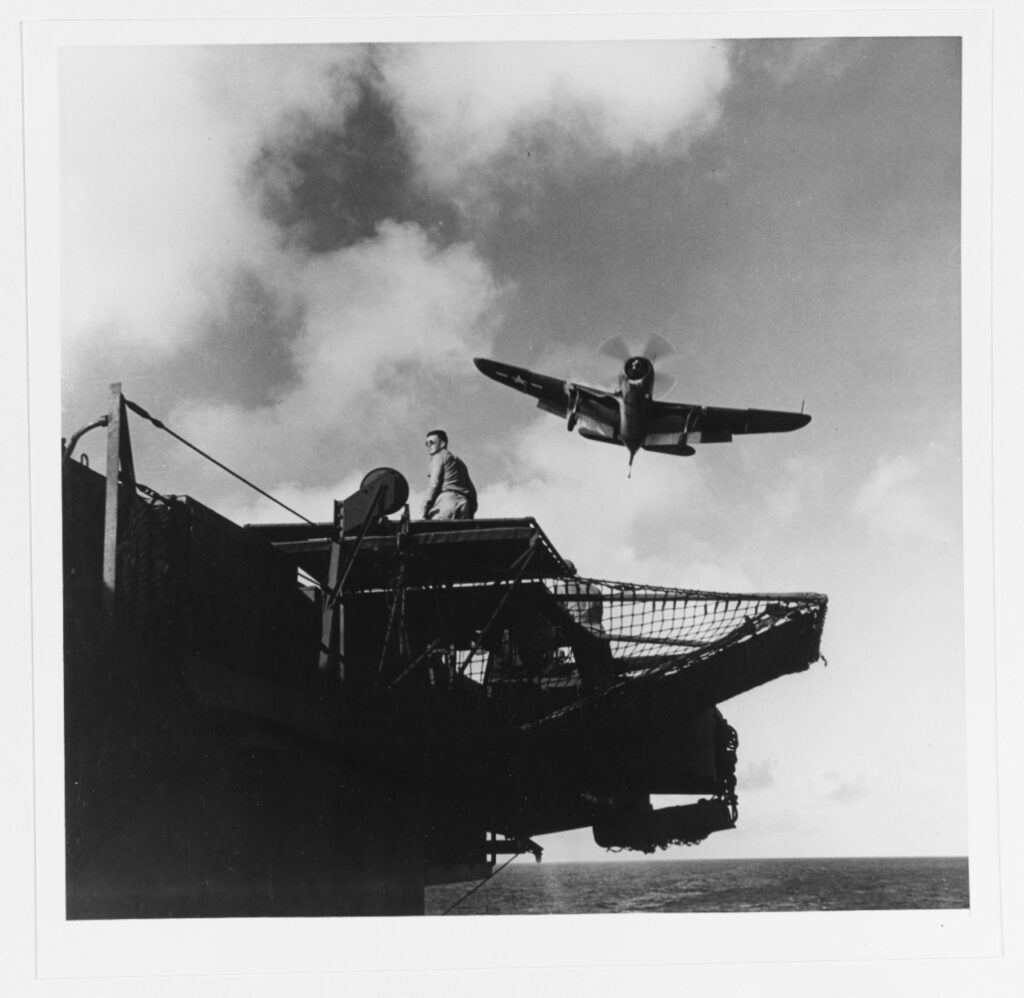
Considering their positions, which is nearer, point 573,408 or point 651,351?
point 651,351

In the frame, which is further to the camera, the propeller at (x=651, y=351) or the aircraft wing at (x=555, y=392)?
the aircraft wing at (x=555, y=392)

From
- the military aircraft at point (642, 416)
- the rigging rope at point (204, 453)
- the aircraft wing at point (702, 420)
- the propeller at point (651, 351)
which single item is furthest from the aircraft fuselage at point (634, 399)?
the rigging rope at point (204, 453)

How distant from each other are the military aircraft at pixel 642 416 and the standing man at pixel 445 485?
362 cm

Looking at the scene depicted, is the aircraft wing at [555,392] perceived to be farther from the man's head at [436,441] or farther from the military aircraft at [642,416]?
the man's head at [436,441]

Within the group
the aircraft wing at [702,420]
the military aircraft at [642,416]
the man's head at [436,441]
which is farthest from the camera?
the aircraft wing at [702,420]

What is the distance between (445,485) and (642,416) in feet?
18.2

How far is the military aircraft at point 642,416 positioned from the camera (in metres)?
14.6

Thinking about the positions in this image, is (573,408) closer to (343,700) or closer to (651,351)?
(651,351)

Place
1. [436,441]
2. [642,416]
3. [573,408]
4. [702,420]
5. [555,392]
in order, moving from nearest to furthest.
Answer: [436,441]
[573,408]
[642,416]
[702,420]
[555,392]

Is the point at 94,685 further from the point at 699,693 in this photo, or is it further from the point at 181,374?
the point at 699,693

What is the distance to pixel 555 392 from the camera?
1836 cm

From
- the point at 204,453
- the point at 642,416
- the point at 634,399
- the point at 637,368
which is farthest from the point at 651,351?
the point at 204,453

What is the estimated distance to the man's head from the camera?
1067cm

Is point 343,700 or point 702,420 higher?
point 702,420
